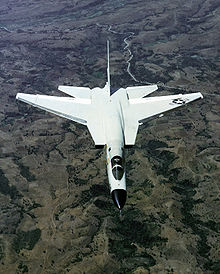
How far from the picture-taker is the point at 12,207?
8306 centimetres

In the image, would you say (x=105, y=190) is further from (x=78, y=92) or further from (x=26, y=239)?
(x=78, y=92)

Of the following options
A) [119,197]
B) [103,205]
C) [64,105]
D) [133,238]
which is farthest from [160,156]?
[119,197]

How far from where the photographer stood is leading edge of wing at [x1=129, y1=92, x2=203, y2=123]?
58844 mm

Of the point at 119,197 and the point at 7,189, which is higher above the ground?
the point at 119,197

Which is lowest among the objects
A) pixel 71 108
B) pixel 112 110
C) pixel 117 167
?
pixel 71 108

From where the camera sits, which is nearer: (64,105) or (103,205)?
(64,105)

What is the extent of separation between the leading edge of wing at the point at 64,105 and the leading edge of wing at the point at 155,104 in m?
8.04

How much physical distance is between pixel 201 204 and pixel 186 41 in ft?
432

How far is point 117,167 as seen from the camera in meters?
42.9

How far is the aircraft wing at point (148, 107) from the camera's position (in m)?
55.8

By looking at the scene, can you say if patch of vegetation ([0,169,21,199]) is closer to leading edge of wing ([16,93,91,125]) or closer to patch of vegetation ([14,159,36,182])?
patch of vegetation ([14,159,36,182])

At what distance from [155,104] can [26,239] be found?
3902 cm

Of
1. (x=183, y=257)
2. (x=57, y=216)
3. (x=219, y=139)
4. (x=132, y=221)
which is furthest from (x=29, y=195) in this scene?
(x=219, y=139)

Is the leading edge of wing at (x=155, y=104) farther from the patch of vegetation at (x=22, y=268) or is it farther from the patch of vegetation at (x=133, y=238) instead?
the patch of vegetation at (x=22, y=268)
